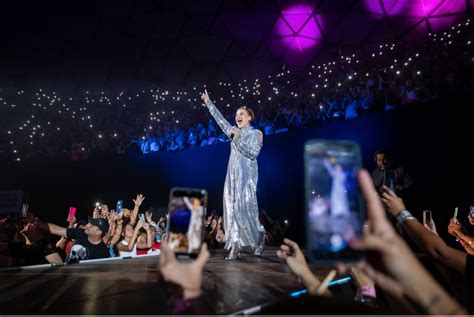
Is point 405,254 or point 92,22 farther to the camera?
point 92,22

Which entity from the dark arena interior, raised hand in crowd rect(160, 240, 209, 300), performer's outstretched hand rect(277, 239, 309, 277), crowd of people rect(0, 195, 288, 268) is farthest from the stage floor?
crowd of people rect(0, 195, 288, 268)

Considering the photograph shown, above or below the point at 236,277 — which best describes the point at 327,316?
above

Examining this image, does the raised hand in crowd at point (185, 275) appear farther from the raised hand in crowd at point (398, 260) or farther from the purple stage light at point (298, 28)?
the purple stage light at point (298, 28)

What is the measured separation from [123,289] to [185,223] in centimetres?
137

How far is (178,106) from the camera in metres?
11.3

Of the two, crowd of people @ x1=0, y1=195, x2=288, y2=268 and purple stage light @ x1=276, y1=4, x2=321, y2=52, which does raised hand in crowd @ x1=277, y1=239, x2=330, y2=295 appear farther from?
purple stage light @ x1=276, y1=4, x2=321, y2=52

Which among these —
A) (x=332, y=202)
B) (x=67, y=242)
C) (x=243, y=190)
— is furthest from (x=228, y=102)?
(x=332, y=202)

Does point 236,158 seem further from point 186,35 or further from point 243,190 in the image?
point 186,35

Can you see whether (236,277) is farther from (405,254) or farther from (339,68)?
(339,68)

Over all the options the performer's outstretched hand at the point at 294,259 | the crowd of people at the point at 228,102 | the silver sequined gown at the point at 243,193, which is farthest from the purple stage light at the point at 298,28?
the performer's outstretched hand at the point at 294,259

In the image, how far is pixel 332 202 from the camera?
1004 millimetres

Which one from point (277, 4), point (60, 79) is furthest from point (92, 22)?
point (277, 4)

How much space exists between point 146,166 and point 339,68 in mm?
7310

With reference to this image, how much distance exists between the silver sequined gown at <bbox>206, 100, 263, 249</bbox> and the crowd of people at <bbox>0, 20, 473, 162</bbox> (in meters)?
3.99
